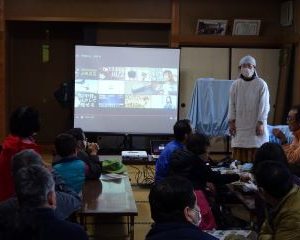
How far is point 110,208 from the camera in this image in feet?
9.96

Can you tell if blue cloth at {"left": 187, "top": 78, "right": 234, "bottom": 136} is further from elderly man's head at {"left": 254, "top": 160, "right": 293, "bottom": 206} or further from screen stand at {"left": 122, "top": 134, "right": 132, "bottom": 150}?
elderly man's head at {"left": 254, "top": 160, "right": 293, "bottom": 206}

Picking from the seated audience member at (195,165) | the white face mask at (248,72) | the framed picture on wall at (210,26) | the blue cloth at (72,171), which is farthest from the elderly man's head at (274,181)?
Answer: the framed picture on wall at (210,26)

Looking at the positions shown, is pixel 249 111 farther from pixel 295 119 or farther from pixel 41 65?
pixel 41 65

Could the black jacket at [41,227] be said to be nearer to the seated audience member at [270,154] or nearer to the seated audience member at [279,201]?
the seated audience member at [279,201]

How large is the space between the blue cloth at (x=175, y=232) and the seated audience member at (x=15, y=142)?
1.35m

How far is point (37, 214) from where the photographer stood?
1.68 meters

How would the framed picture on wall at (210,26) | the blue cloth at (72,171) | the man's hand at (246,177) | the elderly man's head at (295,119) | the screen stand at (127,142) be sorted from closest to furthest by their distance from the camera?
the blue cloth at (72,171)
the man's hand at (246,177)
the elderly man's head at (295,119)
the screen stand at (127,142)
the framed picture on wall at (210,26)

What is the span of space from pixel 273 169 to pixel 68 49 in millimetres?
6388

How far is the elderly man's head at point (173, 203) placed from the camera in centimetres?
174

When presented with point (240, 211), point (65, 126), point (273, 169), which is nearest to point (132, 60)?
point (65, 126)

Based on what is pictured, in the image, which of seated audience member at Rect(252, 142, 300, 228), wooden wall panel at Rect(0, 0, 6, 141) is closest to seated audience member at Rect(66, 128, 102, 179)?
seated audience member at Rect(252, 142, 300, 228)

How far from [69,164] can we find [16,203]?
49.7 inches

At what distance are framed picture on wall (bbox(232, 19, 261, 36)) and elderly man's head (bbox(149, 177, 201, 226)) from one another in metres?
5.97

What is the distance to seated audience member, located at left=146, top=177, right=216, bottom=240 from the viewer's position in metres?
1.67
